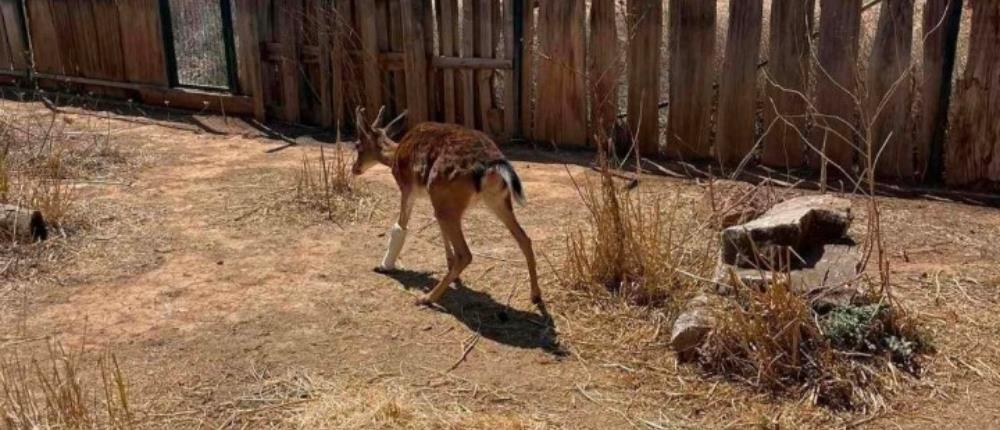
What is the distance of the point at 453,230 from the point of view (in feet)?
18.0

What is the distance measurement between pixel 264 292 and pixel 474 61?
14.5 ft

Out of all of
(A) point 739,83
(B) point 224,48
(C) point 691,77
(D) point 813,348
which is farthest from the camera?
(B) point 224,48

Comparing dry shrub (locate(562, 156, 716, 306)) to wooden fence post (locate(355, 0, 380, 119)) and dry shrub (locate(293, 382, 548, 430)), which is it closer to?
dry shrub (locate(293, 382, 548, 430))

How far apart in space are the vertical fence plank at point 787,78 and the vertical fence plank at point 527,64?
91.6 inches

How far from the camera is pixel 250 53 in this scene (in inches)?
432

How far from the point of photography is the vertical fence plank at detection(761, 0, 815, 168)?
26.8 ft

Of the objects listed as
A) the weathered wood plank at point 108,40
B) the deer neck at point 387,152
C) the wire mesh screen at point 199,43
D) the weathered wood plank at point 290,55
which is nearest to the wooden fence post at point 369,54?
the weathered wood plank at point 290,55

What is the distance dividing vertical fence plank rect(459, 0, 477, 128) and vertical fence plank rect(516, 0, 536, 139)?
1.67 feet

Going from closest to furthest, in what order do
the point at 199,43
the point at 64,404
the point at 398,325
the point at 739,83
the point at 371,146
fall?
the point at 64,404, the point at 398,325, the point at 371,146, the point at 739,83, the point at 199,43

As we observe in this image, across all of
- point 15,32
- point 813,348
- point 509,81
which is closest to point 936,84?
point 509,81

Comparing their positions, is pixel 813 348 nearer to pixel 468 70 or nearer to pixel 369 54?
pixel 468 70

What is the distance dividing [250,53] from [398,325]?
6466 mm

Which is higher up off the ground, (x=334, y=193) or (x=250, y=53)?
(x=250, y=53)

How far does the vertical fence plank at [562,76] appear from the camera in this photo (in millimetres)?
9164
